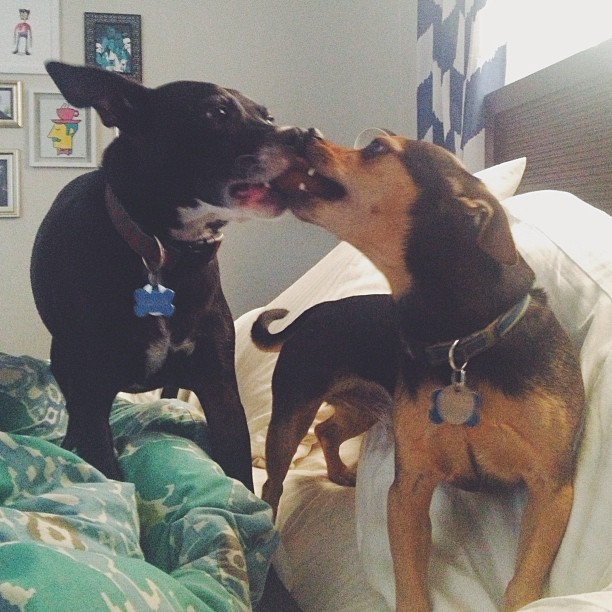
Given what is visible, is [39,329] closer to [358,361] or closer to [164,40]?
[164,40]

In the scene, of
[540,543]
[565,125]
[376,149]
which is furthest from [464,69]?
[540,543]

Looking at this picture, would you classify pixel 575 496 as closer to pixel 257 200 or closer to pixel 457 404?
pixel 457 404

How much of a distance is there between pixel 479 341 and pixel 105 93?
70 centimetres

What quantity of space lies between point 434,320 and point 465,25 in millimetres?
1354

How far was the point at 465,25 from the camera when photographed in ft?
6.53

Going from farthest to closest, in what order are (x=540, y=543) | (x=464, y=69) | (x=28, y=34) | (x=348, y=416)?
(x=28, y=34), (x=464, y=69), (x=348, y=416), (x=540, y=543)

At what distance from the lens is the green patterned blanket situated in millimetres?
606

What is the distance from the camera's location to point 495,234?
0.85 meters

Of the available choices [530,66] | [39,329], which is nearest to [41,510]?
[530,66]

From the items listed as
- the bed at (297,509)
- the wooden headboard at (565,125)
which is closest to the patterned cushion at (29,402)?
the bed at (297,509)

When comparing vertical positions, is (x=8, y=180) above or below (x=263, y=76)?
below

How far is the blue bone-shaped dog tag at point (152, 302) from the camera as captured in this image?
1.12m

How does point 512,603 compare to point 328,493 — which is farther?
point 328,493

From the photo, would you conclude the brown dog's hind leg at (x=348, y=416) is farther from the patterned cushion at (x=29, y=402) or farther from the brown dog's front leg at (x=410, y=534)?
the patterned cushion at (x=29, y=402)
